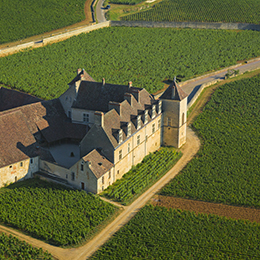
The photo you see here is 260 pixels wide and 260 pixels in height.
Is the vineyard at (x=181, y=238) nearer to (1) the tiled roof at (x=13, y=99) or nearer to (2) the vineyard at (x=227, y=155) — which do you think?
(2) the vineyard at (x=227, y=155)

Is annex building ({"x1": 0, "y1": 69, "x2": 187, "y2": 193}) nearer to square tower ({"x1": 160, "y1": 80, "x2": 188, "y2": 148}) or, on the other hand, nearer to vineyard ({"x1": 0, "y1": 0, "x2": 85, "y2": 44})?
square tower ({"x1": 160, "y1": 80, "x2": 188, "y2": 148})

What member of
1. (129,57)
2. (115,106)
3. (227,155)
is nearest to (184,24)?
(129,57)

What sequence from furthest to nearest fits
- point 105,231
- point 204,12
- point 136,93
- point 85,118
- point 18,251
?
point 204,12 < point 85,118 < point 136,93 < point 105,231 < point 18,251

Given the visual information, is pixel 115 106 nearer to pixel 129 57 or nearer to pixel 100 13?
pixel 129 57

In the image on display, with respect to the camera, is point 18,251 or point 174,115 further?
point 174,115

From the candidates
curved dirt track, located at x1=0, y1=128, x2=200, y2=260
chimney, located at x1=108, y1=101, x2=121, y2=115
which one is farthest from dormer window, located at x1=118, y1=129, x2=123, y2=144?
curved dirt track, located at x1=0, y1=128, x2=200, y2=260

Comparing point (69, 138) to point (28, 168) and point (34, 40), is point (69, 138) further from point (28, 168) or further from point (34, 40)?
point (34, 40)
